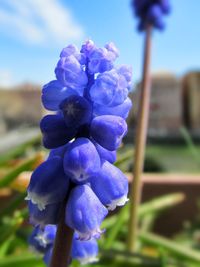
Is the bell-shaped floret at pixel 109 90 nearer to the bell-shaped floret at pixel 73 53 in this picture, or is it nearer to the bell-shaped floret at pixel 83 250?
the bell-shaped floret at pixel 73 53

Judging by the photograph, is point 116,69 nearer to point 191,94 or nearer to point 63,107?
point 63,107

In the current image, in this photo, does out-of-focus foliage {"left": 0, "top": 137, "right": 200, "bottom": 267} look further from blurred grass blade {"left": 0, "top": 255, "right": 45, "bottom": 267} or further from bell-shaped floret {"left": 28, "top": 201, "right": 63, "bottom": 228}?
bell-shaped floret {"left": 28, "top": 201, "right": 63, "bottom": 228}

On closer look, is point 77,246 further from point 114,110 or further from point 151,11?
point 151,11

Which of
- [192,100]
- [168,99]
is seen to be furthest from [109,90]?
[192,100]

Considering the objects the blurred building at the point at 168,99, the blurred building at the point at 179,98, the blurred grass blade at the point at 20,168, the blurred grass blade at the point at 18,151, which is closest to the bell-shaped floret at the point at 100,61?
the blurred grass blade at the point at 20,168

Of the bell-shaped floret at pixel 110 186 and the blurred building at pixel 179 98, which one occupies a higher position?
the bell-shaped floret at pixel 110 186

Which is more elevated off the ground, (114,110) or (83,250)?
(114,110)

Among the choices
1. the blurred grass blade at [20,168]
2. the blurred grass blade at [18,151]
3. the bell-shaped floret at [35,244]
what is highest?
the bell-shaped floret at [35,244]
